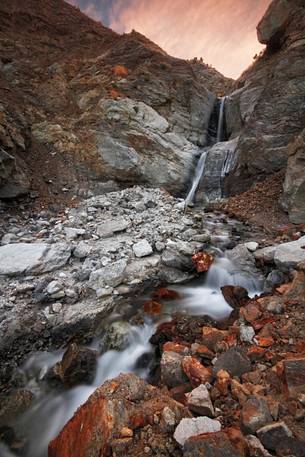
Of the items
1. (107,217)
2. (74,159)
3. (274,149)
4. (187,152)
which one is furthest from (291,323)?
(187,152)

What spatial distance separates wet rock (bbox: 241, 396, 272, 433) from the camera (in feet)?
6.66

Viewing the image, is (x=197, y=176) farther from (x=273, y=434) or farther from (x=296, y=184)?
(x=273, y=434)

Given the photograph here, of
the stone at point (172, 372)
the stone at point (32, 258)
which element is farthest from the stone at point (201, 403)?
the stone at point (32, 258)

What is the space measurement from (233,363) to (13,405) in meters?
2.76

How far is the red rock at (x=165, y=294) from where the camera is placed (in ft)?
16.0

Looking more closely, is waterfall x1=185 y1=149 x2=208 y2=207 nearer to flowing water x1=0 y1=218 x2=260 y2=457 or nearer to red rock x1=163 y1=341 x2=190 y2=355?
flowing water x1=0 y1=218 x2=260 y2=457

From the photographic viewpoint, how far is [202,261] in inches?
221

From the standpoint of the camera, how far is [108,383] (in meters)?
2.69

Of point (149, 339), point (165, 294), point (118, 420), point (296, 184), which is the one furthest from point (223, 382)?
point (296, 184)

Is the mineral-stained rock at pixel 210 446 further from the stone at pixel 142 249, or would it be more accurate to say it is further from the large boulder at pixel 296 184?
the large boulder at pixel 296 184

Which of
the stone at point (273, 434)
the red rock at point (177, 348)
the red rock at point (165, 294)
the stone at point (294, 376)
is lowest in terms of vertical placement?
the red rock at point (165, 294)

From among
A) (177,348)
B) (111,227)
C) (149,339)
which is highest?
(111,227)

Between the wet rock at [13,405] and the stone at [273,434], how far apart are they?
284 cm

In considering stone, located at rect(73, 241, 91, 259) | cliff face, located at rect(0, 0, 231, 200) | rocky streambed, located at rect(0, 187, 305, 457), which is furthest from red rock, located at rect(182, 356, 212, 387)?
cliff face, located at rect(0, 0, 231, 200)
